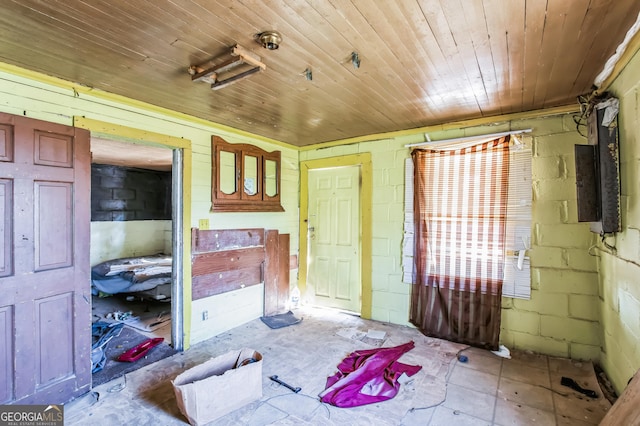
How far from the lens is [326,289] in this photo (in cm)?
447

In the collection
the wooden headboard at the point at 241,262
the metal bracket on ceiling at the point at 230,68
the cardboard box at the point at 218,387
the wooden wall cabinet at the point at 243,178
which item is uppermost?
the metal bracket on ceiling at the point at 230,68

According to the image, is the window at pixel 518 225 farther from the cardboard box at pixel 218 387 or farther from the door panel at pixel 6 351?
the door panel at pixel 6 351

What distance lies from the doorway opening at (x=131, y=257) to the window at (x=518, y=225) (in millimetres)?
3390

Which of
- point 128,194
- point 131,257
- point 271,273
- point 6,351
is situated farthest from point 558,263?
point 128,194

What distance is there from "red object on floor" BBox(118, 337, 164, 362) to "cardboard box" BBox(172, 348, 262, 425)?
1131 millimetres

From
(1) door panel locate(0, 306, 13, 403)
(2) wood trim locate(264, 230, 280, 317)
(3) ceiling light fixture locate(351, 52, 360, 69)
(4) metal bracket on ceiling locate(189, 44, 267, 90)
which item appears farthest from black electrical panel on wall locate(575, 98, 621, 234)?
(1) door panel locate(0, 306, 13, 403)

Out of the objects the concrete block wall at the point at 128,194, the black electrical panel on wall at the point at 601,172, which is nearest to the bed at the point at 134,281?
the concrete block wall at the point at 128,194

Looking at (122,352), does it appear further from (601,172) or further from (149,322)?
(601,172)

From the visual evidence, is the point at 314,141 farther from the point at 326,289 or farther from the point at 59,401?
the point at 59,401

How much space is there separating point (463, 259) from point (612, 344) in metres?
1.29

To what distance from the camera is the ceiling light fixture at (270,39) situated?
1718 millimetres

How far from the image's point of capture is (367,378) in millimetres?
2584

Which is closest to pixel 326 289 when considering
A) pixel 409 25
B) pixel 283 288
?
pixel 283 288

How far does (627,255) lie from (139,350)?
4.12 m
